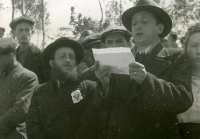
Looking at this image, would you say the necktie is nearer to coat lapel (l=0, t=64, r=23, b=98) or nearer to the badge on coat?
the badge on coat

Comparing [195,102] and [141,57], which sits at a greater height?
[141,57]

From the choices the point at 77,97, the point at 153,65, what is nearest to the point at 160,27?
the point at 153,65

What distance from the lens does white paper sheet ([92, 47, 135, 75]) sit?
230cm

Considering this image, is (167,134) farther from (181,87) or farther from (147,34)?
(147,34)

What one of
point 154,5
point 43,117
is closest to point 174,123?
point 154,5

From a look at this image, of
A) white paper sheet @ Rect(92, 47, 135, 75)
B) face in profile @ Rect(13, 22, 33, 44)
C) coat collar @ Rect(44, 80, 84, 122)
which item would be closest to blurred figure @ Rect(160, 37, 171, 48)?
face in profile @ Rect(13, 22, 33, 44)

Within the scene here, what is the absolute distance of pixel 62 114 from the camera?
10.9ft

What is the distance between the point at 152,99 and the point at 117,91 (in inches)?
19.8

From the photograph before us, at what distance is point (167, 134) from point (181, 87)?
1.64 feet

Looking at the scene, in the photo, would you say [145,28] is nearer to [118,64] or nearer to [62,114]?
[118,64]

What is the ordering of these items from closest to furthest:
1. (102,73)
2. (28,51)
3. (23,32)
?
(102,73)
(28,51)
(23,32)

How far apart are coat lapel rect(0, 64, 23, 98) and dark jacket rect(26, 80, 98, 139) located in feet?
2.07

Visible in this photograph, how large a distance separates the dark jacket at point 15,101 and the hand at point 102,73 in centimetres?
164

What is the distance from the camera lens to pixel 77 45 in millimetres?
3910
